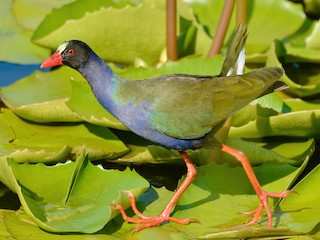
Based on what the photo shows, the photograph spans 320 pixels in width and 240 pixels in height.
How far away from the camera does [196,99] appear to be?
6.59ft

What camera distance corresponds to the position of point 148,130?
200cm

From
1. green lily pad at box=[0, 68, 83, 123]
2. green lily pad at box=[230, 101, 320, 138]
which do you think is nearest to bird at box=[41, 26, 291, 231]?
green lily pad at box=[230, 101, 320, 138]

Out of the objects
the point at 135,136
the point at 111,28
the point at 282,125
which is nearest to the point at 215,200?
the point at 282,125

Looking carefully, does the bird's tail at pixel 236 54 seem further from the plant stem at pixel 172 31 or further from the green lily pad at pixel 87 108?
the plant stem at pixel 172 31

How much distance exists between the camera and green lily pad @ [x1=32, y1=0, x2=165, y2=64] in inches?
106

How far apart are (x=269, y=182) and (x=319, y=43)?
37.7 inches

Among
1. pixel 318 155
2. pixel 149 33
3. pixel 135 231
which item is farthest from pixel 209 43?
pixel 135 231

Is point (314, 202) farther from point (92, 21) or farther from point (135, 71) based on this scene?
point (92, 21)

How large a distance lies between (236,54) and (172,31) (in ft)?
1.80

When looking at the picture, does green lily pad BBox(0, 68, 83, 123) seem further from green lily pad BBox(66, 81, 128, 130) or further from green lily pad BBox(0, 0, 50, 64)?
green lily pad BBox(0, 0, 50, 64)

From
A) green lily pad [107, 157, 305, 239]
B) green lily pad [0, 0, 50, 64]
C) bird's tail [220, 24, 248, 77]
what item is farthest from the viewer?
green lily pad [0, 0, 50, 64]

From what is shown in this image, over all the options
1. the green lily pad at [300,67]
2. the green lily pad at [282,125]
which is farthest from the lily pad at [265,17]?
the green lily pad at [282,125]

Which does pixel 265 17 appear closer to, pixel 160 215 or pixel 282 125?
pixel 282 125

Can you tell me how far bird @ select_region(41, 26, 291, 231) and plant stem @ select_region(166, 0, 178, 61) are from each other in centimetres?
58
